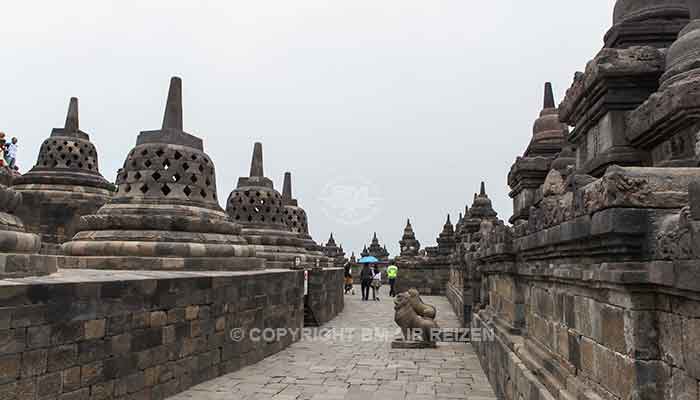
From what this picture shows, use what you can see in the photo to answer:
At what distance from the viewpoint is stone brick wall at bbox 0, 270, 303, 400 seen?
13.5ft

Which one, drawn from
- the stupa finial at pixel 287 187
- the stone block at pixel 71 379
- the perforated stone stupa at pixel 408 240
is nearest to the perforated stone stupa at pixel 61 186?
the stupa finial at pixel 287 187

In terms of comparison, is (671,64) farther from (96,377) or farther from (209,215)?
(209,215)

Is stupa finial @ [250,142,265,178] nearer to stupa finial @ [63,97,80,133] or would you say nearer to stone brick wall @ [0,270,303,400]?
stupa finial @ [63,97,80,133]

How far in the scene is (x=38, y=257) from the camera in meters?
4.99

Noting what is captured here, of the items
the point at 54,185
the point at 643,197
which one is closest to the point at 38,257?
the point at 643,197

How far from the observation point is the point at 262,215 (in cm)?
1373

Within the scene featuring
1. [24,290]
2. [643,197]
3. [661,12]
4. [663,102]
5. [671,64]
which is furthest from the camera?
[24,290]

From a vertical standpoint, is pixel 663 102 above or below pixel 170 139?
below

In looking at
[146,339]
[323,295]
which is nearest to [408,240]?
[323,295]

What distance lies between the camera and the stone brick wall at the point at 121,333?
4.10m

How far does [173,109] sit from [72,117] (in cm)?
530

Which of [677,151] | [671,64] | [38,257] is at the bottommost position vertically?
[38,257]

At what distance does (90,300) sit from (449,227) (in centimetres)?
2269

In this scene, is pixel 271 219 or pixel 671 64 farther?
pixel 271 219
